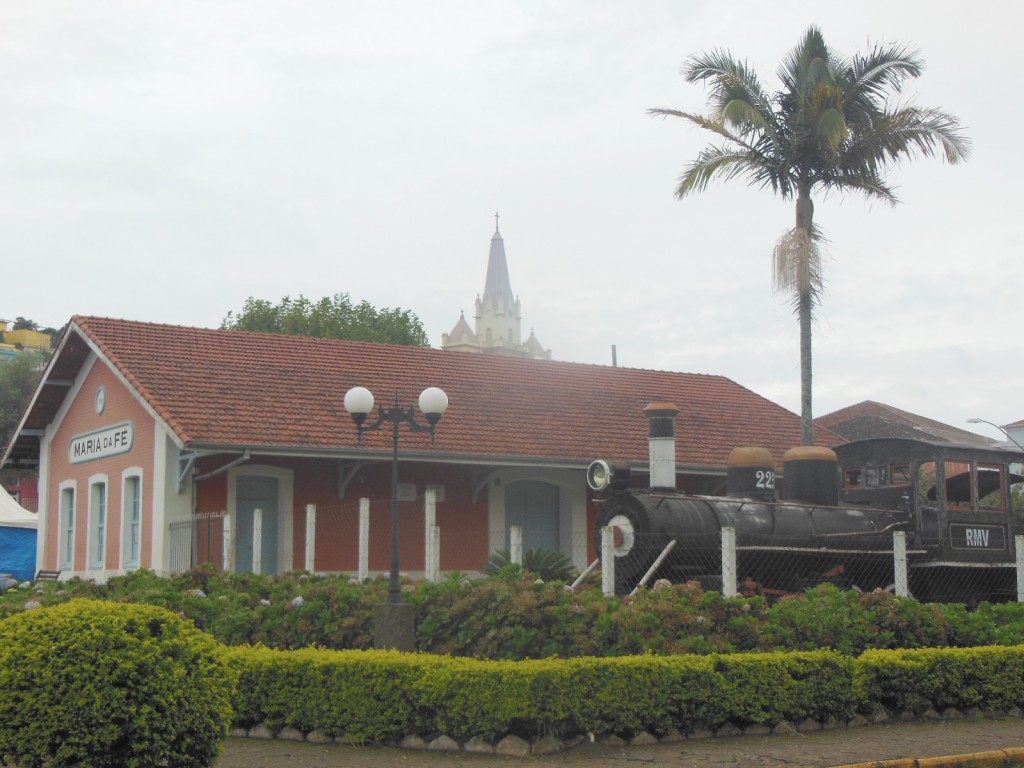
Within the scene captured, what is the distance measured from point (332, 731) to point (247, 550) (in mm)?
9392

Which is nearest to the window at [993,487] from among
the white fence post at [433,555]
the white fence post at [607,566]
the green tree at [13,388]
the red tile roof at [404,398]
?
the red tile roof at [404,398]

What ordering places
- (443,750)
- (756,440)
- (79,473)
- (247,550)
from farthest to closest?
1. (756,440)
2. (79,473)
3. (247,550)
4. (443,750)

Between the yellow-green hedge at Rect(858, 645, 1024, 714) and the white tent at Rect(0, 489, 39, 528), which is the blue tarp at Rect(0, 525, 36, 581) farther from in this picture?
the yellow-green hedge at Rect(858, 645, 1024, 714)

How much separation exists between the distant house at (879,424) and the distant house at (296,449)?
69.5ft

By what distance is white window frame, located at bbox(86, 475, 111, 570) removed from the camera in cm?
2027

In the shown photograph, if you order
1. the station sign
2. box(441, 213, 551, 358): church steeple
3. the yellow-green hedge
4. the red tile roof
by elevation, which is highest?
box(441, 213, 551, 358): church steeple

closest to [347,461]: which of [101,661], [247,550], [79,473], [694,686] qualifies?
[247,550]

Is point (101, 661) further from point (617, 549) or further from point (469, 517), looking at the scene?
point (469, 517)

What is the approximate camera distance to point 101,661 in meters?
6.42

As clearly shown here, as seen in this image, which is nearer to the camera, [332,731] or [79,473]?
[332,731]

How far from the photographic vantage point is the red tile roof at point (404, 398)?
59.1 ft

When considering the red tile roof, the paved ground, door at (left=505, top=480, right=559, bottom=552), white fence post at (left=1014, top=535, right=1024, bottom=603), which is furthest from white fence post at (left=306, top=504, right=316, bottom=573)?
white fence post at (left=1014, top=535, right=1024, bottom=603)

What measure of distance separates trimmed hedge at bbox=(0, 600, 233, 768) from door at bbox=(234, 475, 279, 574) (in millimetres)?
11633

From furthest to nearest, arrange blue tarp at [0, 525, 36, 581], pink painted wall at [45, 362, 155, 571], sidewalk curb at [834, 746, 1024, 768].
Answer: blue tarp at [0, 525, 36, 581] < pink painted wall at [45, 362, 155, 571] < sidewalk curb at [834, 746, 1024, 768]
